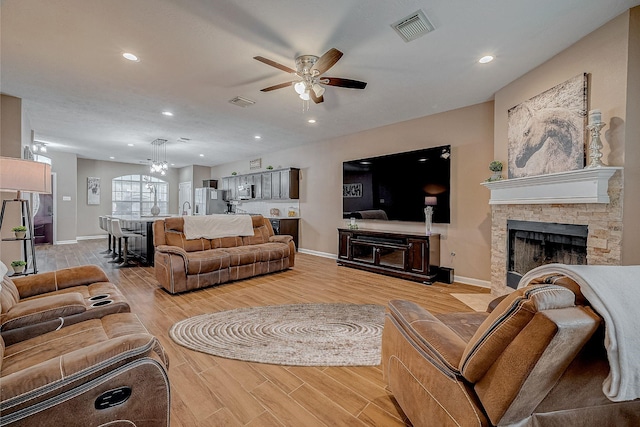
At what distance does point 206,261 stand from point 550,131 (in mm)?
4400

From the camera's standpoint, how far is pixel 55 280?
2096 millimetres

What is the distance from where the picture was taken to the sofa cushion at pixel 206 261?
12.1 feet

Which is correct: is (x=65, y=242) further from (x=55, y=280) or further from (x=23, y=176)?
(x=55, y=280)

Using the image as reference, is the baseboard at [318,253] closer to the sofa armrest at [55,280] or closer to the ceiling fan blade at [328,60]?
the ceiling fan blade at [328,60]

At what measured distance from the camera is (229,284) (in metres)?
4.06

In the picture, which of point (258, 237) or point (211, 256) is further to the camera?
point (258, 237)

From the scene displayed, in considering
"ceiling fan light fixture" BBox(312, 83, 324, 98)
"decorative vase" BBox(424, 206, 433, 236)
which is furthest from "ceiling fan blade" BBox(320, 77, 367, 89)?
"decorative vase" BBox(424, 206, 433, 236)

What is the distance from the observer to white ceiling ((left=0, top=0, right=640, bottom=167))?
7.07 feet

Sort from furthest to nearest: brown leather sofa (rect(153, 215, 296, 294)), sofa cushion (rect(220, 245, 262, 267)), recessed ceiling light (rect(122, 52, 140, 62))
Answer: sofa cushion (rect(220, 245, 262, 267))
brown leather sofa (rect(153, 215, 296, 294))
recessed ceiling light (rect(122, 52, 140, 62))

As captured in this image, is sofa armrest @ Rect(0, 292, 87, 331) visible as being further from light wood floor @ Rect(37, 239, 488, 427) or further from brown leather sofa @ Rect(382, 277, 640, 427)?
brown leather sofa @ Rect(382, 277, 640, 427)

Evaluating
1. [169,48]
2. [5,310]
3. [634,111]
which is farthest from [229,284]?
[634,111]

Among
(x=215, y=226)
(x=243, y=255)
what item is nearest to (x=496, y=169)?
(x=243, y=255)

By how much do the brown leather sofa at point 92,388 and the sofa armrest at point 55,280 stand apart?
1.11 metres

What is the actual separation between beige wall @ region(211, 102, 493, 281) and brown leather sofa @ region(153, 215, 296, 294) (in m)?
1.74
